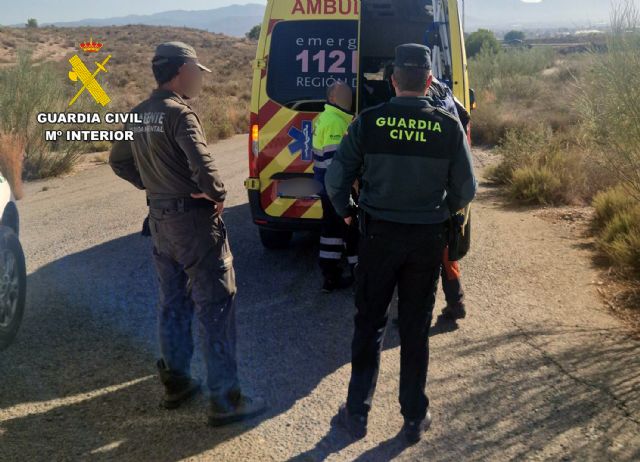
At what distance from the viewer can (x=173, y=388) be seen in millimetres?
3592

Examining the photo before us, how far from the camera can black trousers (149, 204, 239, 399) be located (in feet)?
10.8

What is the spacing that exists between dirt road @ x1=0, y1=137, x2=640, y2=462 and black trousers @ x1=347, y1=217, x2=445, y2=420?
0.25 meters

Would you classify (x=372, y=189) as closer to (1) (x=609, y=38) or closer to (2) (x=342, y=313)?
(2) (x=342, y=313)

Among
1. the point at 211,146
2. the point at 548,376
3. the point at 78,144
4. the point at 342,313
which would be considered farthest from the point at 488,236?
the point at 211,146

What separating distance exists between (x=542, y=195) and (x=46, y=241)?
20.8 feet

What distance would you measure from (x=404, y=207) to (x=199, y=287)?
3.79ft

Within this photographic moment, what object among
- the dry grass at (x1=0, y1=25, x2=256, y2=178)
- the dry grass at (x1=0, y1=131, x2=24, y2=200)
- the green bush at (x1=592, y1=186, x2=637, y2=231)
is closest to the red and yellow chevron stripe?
the green bush at (x1=592, y1=186, x2=637, y2=231)

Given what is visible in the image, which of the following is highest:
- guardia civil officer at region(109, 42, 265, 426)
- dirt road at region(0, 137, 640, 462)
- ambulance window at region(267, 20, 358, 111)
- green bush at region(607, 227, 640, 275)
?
ambulance window at region(267, 20, 358, 111)

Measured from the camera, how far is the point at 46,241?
7133 millimetres

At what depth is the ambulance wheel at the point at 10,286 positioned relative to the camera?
4.21m

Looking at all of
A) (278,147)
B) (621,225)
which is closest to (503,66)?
(621,225)

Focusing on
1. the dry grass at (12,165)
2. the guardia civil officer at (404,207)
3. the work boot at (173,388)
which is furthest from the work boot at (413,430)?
the dry grass at (12,165)

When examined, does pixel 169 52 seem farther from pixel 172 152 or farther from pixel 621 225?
pixel 621 225

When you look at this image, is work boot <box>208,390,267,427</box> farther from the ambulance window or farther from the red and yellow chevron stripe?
the ambulance window
